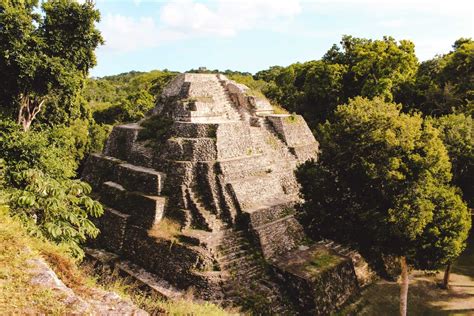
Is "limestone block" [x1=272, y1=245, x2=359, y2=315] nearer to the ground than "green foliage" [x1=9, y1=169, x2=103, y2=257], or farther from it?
nearer to the ground

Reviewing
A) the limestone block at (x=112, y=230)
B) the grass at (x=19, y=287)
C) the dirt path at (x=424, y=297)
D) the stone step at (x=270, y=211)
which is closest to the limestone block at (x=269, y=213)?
the stone step at (x=270, y=211)

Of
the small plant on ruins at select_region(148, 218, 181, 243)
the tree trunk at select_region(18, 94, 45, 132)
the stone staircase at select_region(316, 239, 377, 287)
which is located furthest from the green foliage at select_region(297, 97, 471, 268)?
the tree trunk at select_region(18, 94, 45, 132)

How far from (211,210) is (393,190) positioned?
20.7ft

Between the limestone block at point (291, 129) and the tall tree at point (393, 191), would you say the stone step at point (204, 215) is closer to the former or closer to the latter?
the tall tree at point (393, 191)

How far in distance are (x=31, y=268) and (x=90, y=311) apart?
80 cm

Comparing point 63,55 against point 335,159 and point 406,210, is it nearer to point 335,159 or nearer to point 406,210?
point 335,159

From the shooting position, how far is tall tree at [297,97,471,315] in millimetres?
9703

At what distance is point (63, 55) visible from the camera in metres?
13.0

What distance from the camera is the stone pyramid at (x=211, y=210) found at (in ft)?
36.1

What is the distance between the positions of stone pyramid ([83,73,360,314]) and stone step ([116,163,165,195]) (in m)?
0.04

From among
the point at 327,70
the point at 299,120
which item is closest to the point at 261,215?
the point at 299,120

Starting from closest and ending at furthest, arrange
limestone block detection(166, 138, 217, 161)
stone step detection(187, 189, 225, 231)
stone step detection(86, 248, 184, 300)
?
stone step detection(86, 248, 184, 300) < stone step detection(187, 189, 225, 231) < limestone block detection(166, 138, 217, 161)

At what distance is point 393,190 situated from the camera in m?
9.97

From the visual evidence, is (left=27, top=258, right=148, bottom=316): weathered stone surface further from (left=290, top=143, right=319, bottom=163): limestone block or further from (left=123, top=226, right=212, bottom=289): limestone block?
Answer: (left=290, top=143, right=319, bottom=163): limestone block
